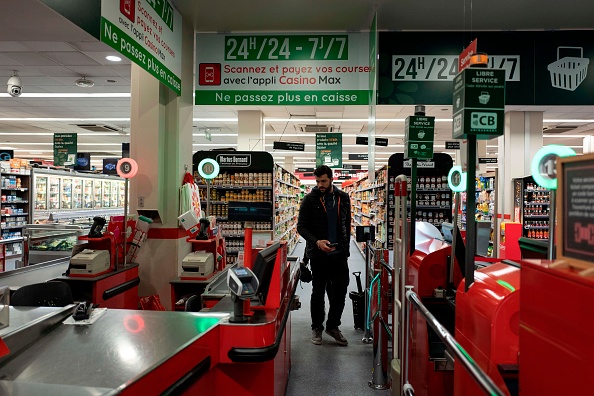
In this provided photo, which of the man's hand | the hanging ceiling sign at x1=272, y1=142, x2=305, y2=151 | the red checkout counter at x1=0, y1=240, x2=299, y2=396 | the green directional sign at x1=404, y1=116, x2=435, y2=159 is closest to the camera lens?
the red checkout counter at x1=0, y1=240, x2=299, y2=396

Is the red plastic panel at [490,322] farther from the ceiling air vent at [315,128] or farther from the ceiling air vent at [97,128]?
the ceiling air vent at [97,128]

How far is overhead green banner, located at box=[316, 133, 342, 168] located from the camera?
13.6 m

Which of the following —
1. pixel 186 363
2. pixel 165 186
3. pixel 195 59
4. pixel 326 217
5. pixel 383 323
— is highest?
pixel 195 59

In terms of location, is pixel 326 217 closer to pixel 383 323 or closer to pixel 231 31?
pixel 383 323

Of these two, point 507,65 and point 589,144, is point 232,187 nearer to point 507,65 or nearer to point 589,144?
point 507,65

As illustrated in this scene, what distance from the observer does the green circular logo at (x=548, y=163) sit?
162 cm

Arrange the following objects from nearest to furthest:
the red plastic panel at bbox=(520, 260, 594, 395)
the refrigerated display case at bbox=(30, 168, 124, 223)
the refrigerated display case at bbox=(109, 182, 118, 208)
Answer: the red plastic panel at bbox=(520, 260, 594, 395) < the refrigerated display case at bbox=(30, 168, 124, 223) < the refrigerated display case at bbox=(109, 182, 118, 208)

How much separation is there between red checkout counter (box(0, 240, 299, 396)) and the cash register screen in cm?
3

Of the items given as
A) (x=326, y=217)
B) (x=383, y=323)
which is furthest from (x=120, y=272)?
(x=383, y=323)

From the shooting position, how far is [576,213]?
111cm

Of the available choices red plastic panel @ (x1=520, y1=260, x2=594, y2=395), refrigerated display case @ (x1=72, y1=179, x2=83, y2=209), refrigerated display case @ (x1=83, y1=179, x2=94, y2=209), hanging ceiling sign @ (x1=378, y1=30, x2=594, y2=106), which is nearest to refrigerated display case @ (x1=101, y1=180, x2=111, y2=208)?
refrigerated display case @ (x1=83, y1=179, x2=94, y2=209)

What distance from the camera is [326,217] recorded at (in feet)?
15.4

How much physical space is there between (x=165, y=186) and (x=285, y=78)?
75.2 inches

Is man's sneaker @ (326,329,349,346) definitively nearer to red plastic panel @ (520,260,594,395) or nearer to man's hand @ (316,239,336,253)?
man's hand @ (316,239,336,253)
